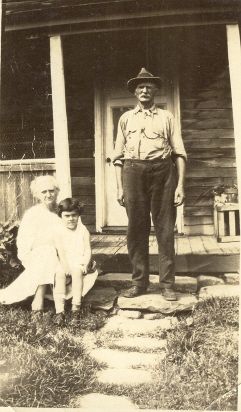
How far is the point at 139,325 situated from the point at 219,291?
0.60 m

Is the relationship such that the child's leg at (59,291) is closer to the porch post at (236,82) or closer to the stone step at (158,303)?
the stone step at (158,303)

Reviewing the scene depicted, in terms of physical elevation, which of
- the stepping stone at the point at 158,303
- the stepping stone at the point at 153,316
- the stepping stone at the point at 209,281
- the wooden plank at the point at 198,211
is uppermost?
the wooden plank at the point at 198,211

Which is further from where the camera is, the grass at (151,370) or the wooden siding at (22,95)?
the wooden siding at (22,95)

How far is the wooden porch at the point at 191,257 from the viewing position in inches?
142

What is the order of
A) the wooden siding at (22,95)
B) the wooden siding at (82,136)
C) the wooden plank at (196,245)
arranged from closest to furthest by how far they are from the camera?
the wooden siding at (22,95)
the wooden plank at (196,245)
the wooden siding at (82,136)

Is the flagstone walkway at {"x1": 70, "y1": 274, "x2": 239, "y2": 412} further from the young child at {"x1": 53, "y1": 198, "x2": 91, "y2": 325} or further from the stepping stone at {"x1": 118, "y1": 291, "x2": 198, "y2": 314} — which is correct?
the young child at {"x1": 53, "y1": 198, "x2": 91, "y2": 325}

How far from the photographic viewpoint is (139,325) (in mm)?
3086

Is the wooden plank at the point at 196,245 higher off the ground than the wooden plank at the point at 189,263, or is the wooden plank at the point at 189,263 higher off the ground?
the wooden plank at the point at 196,245

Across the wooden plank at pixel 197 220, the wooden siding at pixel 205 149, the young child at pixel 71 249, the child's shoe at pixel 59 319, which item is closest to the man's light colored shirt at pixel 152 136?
the young child at pixel 71 249

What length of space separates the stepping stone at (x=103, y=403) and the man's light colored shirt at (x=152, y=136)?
60.0 inches

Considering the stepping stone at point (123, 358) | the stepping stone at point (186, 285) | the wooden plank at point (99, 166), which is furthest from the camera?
the wooden plank at point (99, 166)

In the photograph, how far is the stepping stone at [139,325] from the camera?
3.03 metres

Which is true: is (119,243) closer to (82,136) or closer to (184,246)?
(184,246)

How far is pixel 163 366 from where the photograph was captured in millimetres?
2711
